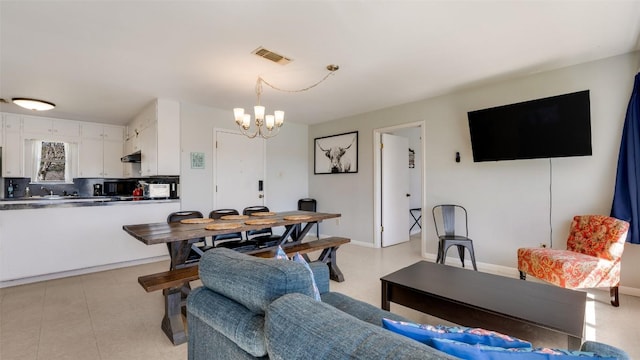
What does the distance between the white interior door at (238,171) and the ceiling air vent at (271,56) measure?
2.25 metres

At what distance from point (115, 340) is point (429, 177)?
3.92 meters

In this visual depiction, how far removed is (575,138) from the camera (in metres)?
2.90

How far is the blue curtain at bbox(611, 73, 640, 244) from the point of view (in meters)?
2.66

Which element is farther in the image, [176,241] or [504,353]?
[176,241]

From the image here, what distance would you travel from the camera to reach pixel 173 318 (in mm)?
2168

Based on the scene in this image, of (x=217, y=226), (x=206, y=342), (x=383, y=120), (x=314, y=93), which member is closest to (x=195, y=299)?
(x=206, y=342)

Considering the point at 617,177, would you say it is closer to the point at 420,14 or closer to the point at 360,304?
the point at 420,14

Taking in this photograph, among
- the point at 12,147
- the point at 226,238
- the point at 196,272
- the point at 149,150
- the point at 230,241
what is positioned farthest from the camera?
the point at 12,147

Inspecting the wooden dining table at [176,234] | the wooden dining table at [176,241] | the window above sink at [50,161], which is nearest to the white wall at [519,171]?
the wooden dining table at [176,241]

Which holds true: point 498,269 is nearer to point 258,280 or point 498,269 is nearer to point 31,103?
point 258,280

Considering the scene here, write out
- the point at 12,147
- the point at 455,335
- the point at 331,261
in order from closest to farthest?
the point at 455,335, the point at 331,261, the point at 12,147

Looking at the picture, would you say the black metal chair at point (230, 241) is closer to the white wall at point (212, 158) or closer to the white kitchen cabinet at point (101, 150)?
the white wall at point (212, 158)

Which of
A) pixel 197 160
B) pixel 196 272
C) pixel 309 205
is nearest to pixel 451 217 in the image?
pixel 309 205

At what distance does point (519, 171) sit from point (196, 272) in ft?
11.8
